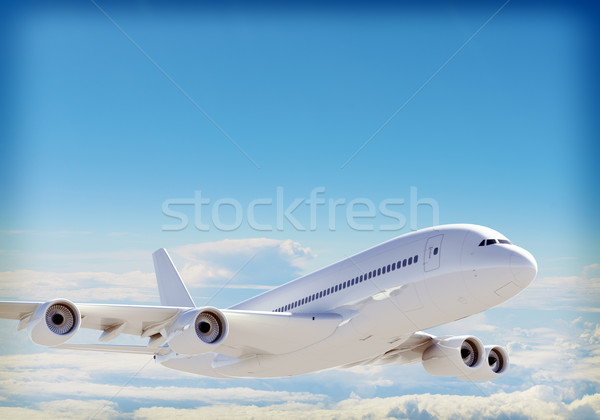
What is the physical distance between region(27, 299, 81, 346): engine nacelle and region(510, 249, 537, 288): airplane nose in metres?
20.0

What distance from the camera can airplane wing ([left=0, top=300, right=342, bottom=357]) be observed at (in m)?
32.6

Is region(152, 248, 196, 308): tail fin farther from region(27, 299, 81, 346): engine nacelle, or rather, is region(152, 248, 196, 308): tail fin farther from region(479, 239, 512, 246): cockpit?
region(479, 239, 512, 246): cockpit

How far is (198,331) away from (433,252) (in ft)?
38.7

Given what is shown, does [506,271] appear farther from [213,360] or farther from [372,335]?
[213,360]

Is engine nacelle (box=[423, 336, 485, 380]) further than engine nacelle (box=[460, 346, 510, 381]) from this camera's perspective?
No

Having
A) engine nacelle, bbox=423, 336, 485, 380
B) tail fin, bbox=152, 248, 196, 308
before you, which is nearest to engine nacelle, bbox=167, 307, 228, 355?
engine nacelle, bbox=423, 336, 485, 380

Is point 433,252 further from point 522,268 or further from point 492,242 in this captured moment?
point 522,268

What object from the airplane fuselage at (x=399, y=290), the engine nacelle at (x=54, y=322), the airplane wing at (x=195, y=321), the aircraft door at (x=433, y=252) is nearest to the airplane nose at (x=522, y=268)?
the airplane fuselage at (x=399, y=290)

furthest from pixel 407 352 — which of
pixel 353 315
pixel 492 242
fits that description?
pixel 492 242

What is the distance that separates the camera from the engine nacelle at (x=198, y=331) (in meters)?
31.9

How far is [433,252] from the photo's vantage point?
30031 mm

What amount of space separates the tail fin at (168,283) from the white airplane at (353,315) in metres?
12.2

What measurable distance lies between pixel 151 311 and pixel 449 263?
49.4 ft

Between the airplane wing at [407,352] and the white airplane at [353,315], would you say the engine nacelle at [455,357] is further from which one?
the airplane wing at [407,352]
